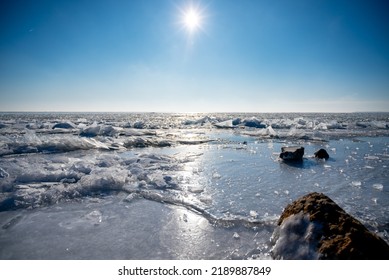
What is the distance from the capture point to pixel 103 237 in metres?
3.02

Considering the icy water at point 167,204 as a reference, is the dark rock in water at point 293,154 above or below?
above

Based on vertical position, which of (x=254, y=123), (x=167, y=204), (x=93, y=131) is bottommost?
(x=167, y=204)

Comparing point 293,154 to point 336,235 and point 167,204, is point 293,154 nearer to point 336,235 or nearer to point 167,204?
point 167,204

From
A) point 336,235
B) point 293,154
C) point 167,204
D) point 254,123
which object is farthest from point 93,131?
point 336,235

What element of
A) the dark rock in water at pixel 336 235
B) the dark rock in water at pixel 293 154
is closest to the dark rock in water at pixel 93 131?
the dark rock in water at pixel 293 154

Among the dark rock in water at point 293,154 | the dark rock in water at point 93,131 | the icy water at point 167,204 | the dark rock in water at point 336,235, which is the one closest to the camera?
the dark rock in water at point 336,235

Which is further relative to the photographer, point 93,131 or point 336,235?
point 93,131

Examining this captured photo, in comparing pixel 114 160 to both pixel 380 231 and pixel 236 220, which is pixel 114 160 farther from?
pixel 380 231

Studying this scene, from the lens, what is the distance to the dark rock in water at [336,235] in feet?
7.11

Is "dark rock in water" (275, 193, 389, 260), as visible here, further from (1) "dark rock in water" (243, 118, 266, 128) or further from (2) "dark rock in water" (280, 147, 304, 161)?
(1) "dark rock in water" (243, 118, 266, 128)

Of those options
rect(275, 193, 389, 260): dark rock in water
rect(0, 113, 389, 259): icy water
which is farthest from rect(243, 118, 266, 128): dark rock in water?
→ rect(275, 193, 389, 260): dark rock in water

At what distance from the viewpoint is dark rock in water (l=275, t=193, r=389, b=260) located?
2166 millimetres

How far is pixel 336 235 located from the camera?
2.35 metres

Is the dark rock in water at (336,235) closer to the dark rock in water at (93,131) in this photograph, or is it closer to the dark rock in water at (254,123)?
the dark rock in water at (93,131)
